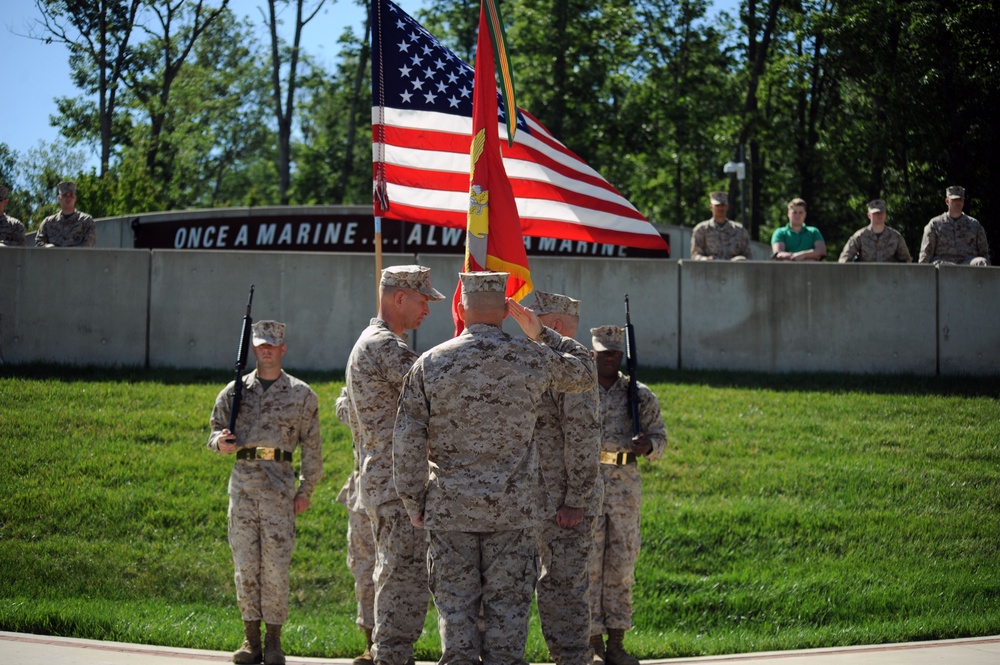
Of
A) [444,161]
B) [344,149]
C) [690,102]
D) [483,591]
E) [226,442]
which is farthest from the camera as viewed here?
[344,149]

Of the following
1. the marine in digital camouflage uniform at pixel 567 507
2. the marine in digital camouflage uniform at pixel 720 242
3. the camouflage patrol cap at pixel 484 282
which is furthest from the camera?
the marine in digital camouflage uniform at pixel 720 242

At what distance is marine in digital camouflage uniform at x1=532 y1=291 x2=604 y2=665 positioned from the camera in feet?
22.0

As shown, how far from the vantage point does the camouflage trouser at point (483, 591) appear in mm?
5816

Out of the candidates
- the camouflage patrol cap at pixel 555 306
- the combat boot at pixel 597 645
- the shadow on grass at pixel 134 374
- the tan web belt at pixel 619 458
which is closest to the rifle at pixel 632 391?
the tan web belt at pixel 619 458

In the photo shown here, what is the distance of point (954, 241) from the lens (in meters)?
16.1

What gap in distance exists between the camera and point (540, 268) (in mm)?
15719

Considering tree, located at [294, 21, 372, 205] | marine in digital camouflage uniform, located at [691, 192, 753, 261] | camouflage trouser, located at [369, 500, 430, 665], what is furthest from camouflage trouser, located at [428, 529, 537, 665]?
tree, located at [294, 21, 372, 205]

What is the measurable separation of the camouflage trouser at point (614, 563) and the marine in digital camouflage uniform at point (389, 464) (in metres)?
1.49

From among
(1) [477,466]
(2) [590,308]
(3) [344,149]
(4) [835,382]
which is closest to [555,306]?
(1) [477,466]

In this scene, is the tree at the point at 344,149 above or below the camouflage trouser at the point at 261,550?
above

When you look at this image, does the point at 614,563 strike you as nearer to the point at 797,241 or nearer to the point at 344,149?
the point at 797,241

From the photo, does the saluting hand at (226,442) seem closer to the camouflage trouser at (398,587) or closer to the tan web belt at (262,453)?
the tan web belt at (262,453)

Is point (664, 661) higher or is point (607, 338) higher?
point (607, 338)

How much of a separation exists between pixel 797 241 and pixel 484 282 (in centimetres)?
1125
